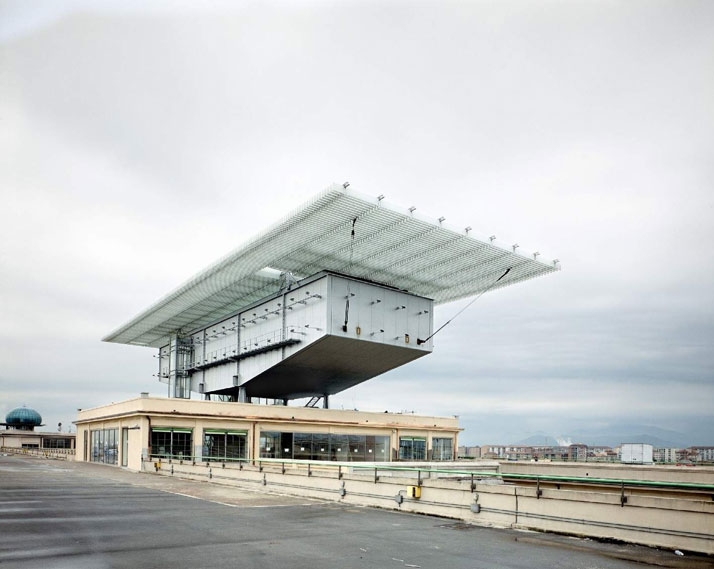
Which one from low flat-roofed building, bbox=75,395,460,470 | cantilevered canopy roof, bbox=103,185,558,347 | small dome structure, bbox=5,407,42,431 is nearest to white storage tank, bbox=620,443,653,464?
cantilevered canopy roof, bbox=103,185,558,347

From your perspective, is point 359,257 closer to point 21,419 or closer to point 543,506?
point 543,506

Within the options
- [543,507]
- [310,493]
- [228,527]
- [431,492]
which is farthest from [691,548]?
[310,493]

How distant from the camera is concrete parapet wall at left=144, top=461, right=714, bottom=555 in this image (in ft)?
48.6

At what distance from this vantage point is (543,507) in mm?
17781

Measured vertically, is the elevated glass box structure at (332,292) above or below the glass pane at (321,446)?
above

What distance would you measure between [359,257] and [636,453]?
2570 centimetres

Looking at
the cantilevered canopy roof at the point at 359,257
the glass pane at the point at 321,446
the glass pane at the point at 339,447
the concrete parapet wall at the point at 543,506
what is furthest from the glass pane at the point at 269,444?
the concrete parapet wall at the point at 543,506

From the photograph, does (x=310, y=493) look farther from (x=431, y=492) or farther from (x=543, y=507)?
(x=543, y=507)

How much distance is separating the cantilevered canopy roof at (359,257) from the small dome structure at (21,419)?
84.4 metres

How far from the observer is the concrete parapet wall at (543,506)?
48.6 ft

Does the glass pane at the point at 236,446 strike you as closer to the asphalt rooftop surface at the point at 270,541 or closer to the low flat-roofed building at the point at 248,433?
the low flat-roofed building at the point at 248,433

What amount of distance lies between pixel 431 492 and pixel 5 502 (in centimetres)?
1510

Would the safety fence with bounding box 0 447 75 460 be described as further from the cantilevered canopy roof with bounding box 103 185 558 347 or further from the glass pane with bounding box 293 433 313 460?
the glass pane with bounding box 293 433 313 460

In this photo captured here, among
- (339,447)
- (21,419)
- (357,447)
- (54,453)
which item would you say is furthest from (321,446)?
(21,419)
